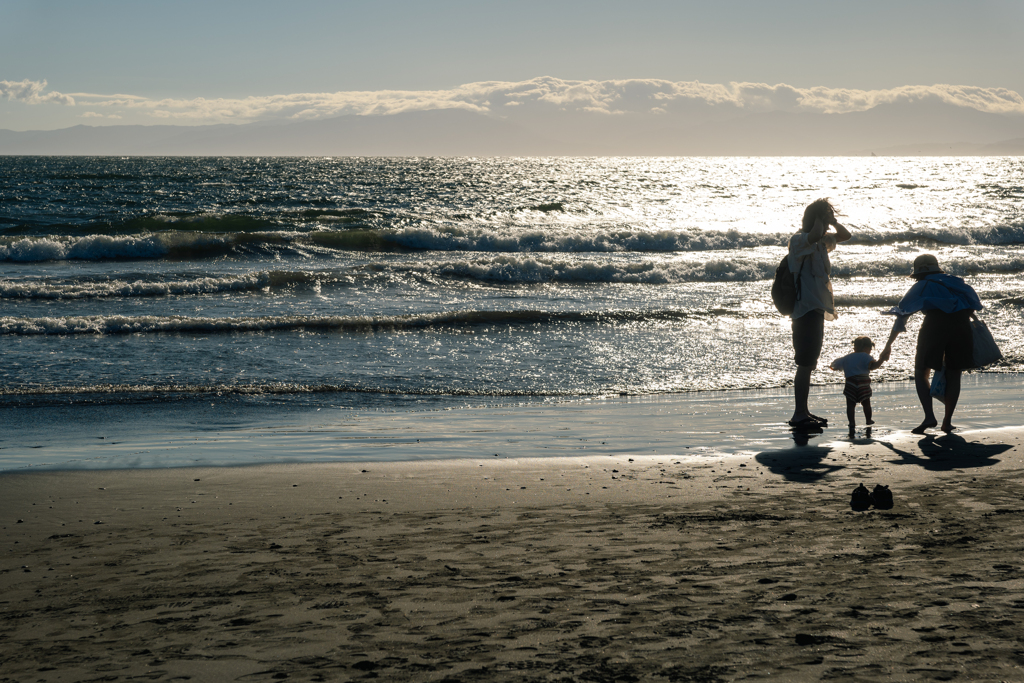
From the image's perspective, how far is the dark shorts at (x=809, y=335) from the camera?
598 cm

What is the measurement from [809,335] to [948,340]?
1.05 m

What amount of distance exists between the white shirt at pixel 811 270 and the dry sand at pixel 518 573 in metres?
1.50

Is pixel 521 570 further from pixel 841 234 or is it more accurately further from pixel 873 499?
pixel 841 234

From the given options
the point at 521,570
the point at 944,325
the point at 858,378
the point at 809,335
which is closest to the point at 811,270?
the point at 809,335

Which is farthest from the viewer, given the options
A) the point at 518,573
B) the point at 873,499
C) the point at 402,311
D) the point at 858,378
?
the point at 402,311

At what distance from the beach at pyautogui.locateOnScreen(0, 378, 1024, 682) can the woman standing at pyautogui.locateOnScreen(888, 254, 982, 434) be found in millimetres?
797

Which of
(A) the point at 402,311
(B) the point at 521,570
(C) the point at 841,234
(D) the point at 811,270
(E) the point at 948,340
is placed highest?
(C) the point at 841,234

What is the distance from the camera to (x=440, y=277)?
57.3 feet

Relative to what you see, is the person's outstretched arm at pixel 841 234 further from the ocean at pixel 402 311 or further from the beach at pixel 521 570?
the ocean at pixel 402 311

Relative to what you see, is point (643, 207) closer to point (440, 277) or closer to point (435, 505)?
point (440, 277)

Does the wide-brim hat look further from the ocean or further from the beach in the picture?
the ocean

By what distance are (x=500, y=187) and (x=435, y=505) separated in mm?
51069

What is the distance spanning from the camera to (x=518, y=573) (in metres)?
3.19

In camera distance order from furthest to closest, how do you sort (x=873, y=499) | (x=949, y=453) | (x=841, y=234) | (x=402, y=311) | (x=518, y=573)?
(x=402, y=311) → (x=841, y=234) → (x=949, y=453) → (x=873, y=499) → (x=518, y=573)
